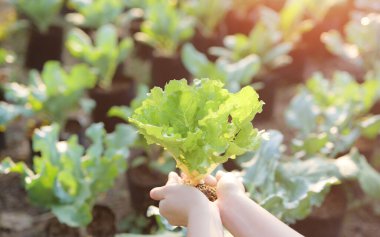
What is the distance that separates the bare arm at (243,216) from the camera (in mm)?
967

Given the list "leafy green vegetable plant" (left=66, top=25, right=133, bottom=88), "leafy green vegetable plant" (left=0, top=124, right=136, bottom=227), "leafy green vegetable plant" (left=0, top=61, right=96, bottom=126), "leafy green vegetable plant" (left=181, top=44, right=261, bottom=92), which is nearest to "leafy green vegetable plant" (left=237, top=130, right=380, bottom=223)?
"leafy green vegetable plant" (left=0, top=124, right=136, bottom=227)

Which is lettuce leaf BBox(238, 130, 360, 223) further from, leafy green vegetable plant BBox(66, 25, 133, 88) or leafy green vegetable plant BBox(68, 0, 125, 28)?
leafy green vegetable plant BBox(68, 0, 125, 28)

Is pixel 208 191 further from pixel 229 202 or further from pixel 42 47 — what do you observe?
pixel 42 47

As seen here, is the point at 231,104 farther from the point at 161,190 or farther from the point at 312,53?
the point at 312,53

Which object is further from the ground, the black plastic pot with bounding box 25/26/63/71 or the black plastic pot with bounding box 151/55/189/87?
the black plastic pot with bounding box 25/26/63/71

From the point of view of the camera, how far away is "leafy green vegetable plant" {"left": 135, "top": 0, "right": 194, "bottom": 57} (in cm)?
257

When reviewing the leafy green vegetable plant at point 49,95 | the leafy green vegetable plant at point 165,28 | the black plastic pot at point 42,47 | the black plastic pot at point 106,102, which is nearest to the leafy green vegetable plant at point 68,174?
the leafy green vegetable plant at point 49,95

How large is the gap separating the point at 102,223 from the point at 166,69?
1133 mm

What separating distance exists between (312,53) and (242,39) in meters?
0.74

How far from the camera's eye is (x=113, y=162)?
5.61 feet

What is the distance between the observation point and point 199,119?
39.7 inches

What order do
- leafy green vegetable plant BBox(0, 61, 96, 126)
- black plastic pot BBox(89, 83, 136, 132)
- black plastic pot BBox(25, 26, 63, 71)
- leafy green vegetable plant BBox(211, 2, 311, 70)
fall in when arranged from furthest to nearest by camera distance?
black plastic pot BBox(25, 26, 63, 71), leafy green vegetable plant BBox(211, 2, 311, 70), black plastic pot BBox(89, 83, 136, 132), leafy green vegetable plant BBox(0, 61, 96, 126)

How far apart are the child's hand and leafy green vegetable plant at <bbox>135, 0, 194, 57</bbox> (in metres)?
1.62

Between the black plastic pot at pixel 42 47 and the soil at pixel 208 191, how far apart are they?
2.02 metres
